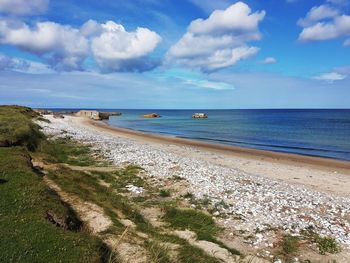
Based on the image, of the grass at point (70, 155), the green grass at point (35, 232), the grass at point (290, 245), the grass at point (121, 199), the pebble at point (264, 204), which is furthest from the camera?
the grass at point (70, 155)

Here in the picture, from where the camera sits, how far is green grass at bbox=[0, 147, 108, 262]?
8.01 metres

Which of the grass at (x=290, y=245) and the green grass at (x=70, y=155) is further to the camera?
the green grass at (x=70, y=155)

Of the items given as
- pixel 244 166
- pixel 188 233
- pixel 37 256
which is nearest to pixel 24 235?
pixel 37 256

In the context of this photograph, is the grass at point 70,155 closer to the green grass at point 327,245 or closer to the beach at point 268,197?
the beach at point 268,197

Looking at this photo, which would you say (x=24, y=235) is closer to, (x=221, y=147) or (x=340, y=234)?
(x=340, y=234)

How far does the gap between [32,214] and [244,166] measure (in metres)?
23.7

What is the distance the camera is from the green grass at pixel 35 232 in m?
8.01

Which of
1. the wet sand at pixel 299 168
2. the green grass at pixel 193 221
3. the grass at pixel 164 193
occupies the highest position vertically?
the grass at pixel 164 193

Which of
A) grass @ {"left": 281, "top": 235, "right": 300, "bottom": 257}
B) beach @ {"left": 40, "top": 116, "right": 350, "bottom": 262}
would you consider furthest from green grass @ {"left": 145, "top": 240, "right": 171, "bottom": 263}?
grass @ {"left": 281, "top": 235, "right": 300, "bottom": 257}

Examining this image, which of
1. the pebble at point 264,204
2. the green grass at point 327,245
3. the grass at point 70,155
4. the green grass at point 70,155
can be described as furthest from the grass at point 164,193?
the green grass at point 70,155

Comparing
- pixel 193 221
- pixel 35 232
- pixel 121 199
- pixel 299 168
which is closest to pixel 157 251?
pixel 35 232

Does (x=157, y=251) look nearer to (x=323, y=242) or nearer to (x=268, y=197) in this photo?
(x=323, y=242)

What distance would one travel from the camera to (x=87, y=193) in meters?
15.4

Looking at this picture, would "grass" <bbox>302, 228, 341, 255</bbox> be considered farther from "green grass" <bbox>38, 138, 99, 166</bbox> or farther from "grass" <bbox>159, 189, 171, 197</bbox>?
"green grass" <bbox>38, 138, 99, 166</bbox>
